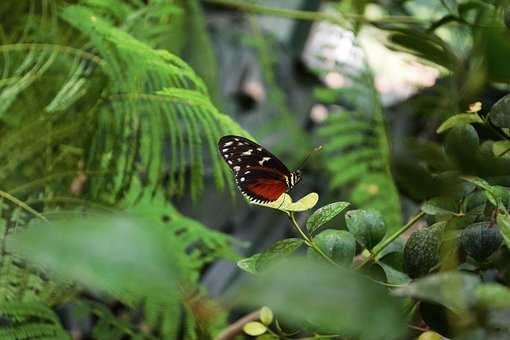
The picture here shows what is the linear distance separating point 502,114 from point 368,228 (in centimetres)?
10

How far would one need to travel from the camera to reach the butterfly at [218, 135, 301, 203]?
430 millimetres

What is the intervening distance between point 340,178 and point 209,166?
0.28m

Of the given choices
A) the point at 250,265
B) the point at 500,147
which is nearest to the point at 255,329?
the point at 250,265

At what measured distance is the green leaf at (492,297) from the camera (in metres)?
0.25

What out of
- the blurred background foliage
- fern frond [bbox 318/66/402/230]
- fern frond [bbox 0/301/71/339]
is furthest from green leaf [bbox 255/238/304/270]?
fern frond [bbox 318/66/402/230]

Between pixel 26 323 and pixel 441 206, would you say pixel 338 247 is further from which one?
pixel 26 323

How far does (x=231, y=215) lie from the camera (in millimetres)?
1279

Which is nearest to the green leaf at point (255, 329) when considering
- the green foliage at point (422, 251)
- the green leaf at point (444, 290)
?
the green foliage at point (422, 251)

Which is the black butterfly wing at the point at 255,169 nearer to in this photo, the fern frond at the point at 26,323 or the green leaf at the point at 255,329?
the green leaf at the point at 255,329

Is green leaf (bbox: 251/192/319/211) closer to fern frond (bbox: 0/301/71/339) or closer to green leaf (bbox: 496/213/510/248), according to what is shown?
green leaf (bbox: 496/213/510/248)

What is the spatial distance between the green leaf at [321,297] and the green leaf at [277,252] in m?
0.15

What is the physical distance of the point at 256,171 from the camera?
447 millimetres

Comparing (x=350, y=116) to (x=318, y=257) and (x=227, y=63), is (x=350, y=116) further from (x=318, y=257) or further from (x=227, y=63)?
(x=318, y=257)

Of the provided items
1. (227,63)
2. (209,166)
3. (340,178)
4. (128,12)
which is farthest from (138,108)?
(227,63)
